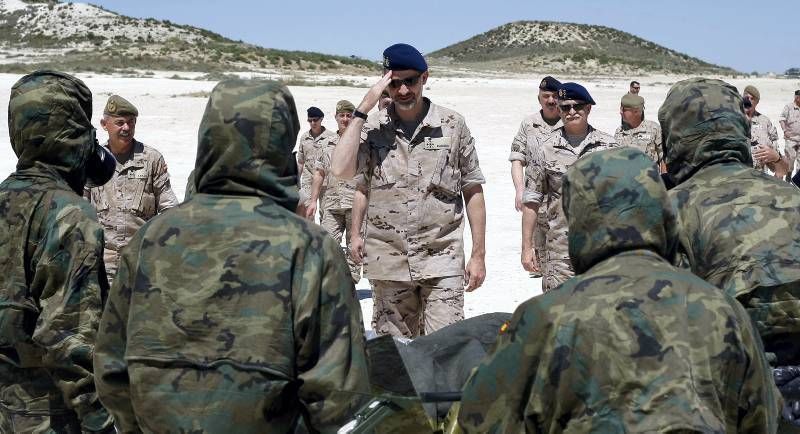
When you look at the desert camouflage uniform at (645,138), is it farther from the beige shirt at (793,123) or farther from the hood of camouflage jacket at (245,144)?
the hood of camouflage jacket at (245,144)

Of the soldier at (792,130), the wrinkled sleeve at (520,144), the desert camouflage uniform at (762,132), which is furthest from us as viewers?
the soldier at (792,130)

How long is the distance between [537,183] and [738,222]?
3.45 metres

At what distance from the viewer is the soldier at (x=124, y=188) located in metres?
6.57

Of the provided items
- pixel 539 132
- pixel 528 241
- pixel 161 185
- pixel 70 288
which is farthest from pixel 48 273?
pixel 539 132

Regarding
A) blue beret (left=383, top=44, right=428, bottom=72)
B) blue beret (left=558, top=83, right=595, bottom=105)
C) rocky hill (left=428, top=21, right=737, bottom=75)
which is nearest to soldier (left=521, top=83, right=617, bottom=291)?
blue beret (left=558, top=83, right=595, bottom=105)

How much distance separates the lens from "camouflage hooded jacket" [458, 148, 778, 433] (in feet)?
8.13

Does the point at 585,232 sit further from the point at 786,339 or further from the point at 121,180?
the point at 121,180

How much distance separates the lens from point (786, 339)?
3.72 m

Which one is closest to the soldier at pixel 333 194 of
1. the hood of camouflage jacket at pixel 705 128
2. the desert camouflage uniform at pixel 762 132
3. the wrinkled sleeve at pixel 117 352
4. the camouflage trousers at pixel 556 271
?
the camouflage trousers at pixel 556 271

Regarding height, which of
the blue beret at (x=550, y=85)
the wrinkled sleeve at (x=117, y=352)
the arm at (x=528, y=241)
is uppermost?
the blue beret at (x=550, y=85)

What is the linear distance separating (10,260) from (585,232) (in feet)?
7.18

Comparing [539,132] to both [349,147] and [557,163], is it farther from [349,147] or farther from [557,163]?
[349,147]

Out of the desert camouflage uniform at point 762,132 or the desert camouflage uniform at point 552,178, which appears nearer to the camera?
the desert camouflage uniform at point 552,178

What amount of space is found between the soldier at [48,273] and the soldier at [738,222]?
2.18 metres
